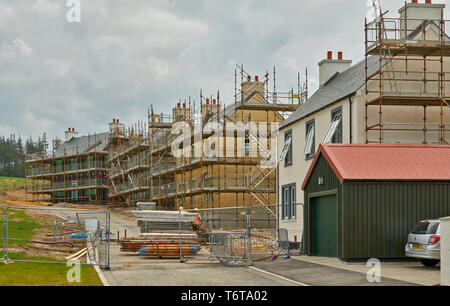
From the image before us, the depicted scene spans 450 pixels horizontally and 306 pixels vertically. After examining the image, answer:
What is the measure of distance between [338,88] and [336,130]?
3614 millimetres

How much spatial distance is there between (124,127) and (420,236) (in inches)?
2936

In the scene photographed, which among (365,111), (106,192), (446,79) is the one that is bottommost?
(106,192)

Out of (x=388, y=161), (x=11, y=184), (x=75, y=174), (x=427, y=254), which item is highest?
(x=388, y=161)

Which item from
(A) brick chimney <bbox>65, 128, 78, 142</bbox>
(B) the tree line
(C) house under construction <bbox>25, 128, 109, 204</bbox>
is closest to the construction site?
(C) house under construction <bbox>25, 128, 109, 204</bbox>

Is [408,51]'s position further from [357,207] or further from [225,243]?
[225,243]

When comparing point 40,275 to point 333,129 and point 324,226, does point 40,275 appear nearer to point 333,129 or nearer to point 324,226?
point 324,226

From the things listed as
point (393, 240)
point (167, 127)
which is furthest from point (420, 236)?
point (167, 127)

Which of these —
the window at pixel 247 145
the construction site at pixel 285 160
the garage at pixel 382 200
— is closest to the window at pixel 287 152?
the construction site at pixel 285 160

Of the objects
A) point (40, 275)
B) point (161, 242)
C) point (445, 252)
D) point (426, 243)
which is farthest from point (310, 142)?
point (40, 275)

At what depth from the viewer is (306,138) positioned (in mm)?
29297

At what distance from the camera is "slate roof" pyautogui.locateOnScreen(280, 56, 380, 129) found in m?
25.9

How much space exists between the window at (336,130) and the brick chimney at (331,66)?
8218 millimetres

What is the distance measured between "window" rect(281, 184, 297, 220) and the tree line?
447 feet

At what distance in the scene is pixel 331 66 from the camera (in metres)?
→ 34.2
